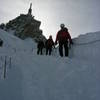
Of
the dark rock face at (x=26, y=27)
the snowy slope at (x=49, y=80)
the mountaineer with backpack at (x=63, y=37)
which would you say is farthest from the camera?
the dark rock face at (x=26, y=27)

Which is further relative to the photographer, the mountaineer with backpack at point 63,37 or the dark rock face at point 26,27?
the dark rock face at point 26,27

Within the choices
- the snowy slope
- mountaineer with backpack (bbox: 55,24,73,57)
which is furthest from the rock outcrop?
the snowy slope

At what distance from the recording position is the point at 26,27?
258ft

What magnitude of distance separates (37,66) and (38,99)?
6.15 feet

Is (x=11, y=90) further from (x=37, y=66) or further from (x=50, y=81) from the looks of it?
(x=37, y=66)

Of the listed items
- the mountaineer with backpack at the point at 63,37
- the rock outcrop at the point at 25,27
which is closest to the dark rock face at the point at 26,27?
the rock outcrop at the point at 25,27

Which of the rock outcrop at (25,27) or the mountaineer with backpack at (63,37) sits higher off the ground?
the rock outcrop at (25,27)

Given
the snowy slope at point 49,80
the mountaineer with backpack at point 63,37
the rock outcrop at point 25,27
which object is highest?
the rock outcrop at point 25,27

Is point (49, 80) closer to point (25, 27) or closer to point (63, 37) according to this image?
point (63, 37)

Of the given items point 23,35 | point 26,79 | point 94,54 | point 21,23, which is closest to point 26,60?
point 26,79

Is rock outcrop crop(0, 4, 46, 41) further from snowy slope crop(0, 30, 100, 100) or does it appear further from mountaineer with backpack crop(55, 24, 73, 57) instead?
snowy slope crop(0, 30, 100, 100)

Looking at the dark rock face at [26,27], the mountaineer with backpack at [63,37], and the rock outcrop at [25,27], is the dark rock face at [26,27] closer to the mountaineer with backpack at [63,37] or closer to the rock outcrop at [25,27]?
the rock outcrop at [25,27]

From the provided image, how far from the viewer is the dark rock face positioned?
251 feet

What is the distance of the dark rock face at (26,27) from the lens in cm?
7644
